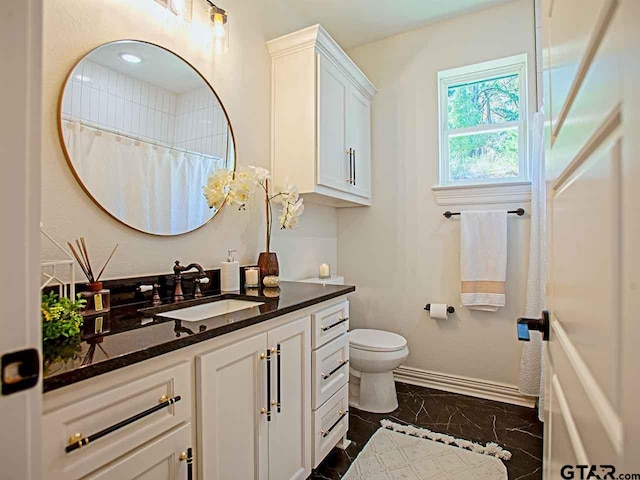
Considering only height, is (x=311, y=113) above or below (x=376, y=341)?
above

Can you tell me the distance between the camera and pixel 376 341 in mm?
2441

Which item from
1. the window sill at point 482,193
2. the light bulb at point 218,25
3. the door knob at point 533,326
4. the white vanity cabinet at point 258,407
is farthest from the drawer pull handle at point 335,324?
the light bulb at point 218,25

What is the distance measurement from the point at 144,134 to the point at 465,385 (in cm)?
269

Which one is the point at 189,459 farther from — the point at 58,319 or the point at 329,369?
the point at 329,369

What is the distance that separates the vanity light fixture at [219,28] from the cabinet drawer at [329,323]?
153cm

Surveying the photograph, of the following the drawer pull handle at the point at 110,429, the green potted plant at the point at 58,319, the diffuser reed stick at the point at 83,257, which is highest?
the diffuser reed stick at the point at 83,257

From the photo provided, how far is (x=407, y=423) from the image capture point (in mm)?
2232

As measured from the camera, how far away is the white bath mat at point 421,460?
1.75 meters

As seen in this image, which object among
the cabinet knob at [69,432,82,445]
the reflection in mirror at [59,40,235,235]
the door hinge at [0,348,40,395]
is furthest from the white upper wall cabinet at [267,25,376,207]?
the door hinge at [0,348,40,395]

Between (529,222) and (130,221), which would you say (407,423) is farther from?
(130,221)

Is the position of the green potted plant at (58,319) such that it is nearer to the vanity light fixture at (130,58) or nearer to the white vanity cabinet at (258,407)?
the white vanity cabinet at (258,407)

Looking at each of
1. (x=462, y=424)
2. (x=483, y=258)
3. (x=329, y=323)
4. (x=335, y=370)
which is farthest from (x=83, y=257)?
(x=483, y=258)

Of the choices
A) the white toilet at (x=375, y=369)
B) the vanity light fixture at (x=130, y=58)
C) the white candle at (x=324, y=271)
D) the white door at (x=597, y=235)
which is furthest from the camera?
the white candle at (x=324, y=271)

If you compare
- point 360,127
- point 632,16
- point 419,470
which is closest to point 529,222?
point 360,127
